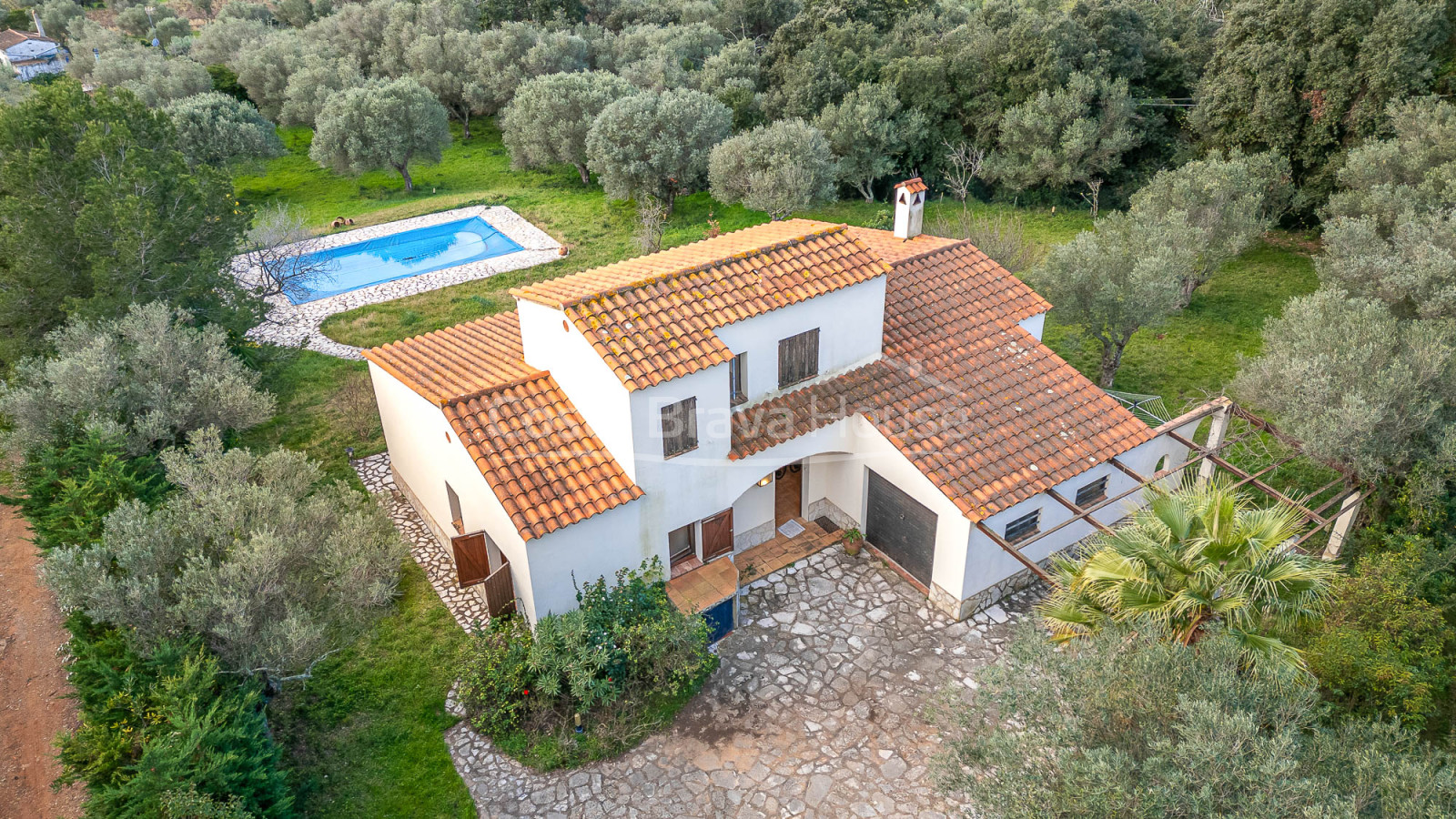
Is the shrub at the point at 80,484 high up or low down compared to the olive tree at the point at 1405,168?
down

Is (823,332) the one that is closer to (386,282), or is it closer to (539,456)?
(539,456)

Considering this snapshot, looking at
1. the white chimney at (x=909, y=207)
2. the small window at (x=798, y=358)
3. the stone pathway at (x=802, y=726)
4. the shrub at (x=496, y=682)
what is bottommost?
the stone pathway at (x=802, y=726)

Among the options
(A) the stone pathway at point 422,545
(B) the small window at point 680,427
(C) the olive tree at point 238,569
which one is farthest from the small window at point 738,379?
(C) the olive tree at point 238,569

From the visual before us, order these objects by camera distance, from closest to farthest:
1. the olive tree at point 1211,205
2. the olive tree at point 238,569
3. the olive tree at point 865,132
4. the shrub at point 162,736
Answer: the shrub at point 162,736
the olive tree at point 238,569
the olive tree at point 1211,205
the olive tree at point 865,132

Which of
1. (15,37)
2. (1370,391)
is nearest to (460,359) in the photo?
(1370,391)

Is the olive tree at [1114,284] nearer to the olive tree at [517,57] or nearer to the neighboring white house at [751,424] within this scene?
the neighboring white house at [751,424]

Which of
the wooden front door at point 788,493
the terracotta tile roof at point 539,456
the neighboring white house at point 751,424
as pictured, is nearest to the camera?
the terracotta tile roof at point 539,456

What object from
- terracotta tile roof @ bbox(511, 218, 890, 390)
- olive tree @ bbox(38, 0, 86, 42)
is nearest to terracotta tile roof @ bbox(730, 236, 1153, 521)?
terracotta tile roof @ bbox(511, 218, 890, 390)
